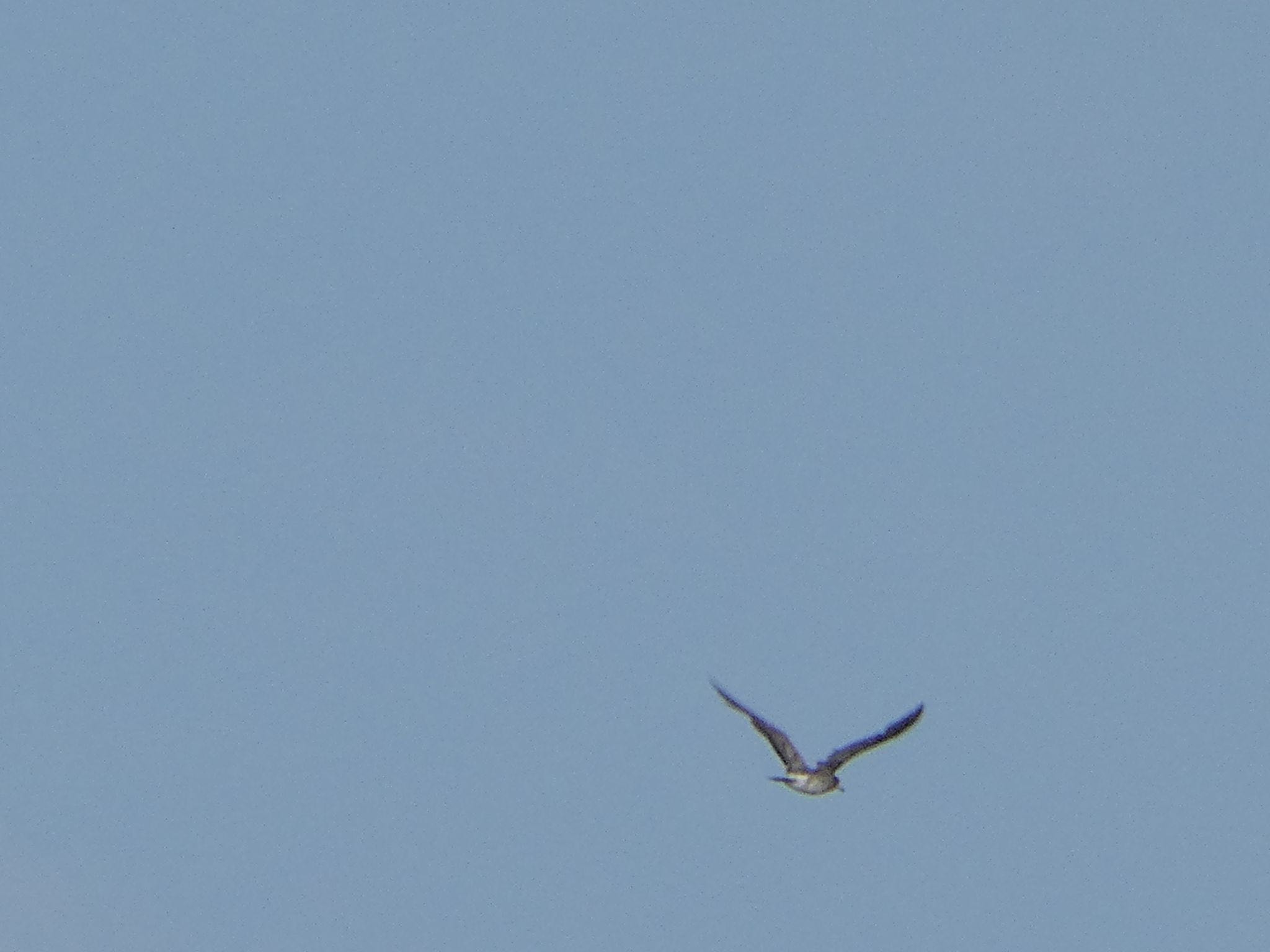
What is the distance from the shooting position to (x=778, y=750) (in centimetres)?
10419

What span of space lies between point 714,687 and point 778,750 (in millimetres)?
6102

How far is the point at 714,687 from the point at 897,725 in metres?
5.53

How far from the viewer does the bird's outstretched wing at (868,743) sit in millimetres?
97312

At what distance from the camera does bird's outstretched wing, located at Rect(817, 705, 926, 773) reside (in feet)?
319

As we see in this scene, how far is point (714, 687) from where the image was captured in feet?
325

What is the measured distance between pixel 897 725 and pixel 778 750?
7.05 metres

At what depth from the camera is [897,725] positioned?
98.1m

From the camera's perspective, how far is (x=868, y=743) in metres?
101
